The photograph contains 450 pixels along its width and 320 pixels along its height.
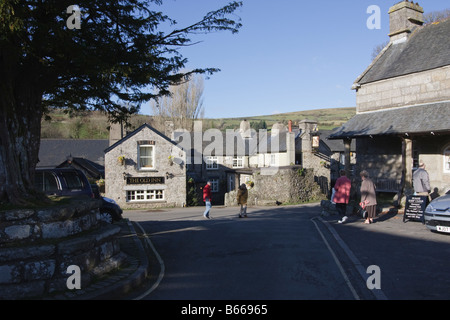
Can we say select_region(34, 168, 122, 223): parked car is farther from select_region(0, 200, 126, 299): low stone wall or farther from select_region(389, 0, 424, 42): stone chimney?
select_region(389, 0, 424, 42): stone chimney

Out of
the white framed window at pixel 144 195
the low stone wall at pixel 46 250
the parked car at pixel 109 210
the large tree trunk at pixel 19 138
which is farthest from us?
the white framed window at pixel 144 195

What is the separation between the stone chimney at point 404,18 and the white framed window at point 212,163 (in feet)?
77.8

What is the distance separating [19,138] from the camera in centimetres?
629

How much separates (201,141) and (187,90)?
Result: 24.8ft

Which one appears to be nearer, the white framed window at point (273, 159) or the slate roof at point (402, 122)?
the slate roof at point (402, 122)

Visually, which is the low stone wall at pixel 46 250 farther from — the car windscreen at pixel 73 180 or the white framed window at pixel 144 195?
the white framed window at pixel 144 195

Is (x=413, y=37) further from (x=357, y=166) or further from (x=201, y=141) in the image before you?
(x=201, y=141)

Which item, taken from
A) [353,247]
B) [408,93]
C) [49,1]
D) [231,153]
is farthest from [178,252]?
[231,153]

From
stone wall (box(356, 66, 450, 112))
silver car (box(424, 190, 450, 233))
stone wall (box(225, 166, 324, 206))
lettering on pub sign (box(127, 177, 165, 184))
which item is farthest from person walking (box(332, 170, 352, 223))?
lettering on pub sign (box(127, 177, 165, 184))

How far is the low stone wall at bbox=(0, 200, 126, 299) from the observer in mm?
5137

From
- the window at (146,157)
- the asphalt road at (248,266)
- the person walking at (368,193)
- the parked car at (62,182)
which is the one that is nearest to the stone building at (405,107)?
the person walking at (368,193)

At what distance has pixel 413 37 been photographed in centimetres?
1905

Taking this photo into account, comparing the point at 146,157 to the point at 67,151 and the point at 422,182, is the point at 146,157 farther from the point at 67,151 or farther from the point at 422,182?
the point at 422,182

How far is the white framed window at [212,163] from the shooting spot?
40.1m
